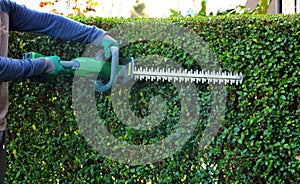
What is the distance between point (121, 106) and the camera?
3305 mm

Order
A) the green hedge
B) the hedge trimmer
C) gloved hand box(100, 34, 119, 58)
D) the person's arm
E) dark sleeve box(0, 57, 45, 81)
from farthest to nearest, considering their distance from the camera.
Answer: the green hedge → gloved hand box(100, 34, 119, 58) → the hedge trimmer → the person's arm → dark sleeve box(0, 57, 45, 81)

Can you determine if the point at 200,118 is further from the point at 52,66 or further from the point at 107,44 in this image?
the point at 52,66

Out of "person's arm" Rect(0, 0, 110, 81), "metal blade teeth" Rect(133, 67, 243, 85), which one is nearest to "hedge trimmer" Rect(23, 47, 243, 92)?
"metal blade teeth" Rect(133, 67, 243, 85)

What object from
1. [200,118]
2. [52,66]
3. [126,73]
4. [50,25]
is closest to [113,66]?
[126,73]

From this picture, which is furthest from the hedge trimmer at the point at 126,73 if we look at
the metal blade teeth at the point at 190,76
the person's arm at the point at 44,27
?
the person's arm at the point at 44,27

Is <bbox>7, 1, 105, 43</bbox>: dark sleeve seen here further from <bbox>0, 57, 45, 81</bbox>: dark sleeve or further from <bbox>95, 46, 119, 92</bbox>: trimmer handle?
<bbox>0, 57, 45, 81</bbox>: dark sleeve

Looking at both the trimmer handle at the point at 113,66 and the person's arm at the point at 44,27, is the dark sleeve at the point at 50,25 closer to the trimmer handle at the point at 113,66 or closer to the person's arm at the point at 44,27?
the person's arm at the point at 44,27

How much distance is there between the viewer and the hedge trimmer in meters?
2.87

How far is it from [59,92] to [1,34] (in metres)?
0.78

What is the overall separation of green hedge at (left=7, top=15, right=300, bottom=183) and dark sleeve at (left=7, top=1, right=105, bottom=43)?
222 millimetres

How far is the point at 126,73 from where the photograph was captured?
303 centimetres

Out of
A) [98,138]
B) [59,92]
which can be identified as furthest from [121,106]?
[59,92]

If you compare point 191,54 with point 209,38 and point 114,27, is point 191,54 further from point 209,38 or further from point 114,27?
point 114,27

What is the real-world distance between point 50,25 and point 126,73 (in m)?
0.68
